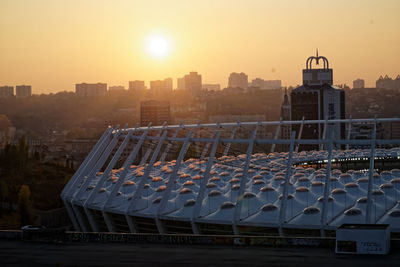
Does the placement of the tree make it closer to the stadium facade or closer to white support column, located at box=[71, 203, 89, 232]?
the stadium facade

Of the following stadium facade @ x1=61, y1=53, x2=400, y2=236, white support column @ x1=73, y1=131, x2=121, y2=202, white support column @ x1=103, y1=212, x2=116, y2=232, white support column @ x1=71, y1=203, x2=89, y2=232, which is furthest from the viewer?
white support column @ x1=73, y1=131, x2=121, y2=202

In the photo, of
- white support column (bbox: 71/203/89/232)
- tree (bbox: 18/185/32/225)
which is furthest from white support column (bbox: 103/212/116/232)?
tree (bbox: 18/185/32/225)

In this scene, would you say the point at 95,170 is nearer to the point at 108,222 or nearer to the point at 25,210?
the point at 108,222

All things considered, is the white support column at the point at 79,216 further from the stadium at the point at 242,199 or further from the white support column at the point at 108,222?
the white support column at the point at 108,222

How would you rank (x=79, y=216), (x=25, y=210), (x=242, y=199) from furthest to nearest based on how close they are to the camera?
1. (x=25, y=210)
2. (x=79, y=216)
3. (x=242, y=199)

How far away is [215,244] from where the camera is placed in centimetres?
2667

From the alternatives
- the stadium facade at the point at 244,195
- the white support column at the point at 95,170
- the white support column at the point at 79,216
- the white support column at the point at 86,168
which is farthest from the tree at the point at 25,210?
the white support column at the point at 79,216

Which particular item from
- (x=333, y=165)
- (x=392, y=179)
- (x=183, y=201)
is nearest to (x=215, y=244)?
(x=183, y=201)

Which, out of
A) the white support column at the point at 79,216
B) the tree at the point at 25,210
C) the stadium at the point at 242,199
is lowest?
the tree at the point at 25,210

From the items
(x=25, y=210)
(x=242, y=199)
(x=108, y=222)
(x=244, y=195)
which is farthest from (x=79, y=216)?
(x=25, y=210)

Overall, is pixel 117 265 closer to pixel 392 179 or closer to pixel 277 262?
pixel 277 262

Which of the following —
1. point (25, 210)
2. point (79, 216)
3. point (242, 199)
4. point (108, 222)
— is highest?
point (242, 199)

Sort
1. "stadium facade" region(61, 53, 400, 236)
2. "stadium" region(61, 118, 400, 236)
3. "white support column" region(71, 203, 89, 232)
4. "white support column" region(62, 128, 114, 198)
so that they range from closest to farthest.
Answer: "stadium" region(61, 118, 400, 236)
"stadium facade" region(61, 53, 400, 236)
"white support column" region(71, 203, 89, 232)
"white support column" region(62, 128, 114, 198)

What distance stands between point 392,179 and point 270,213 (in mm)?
9815
